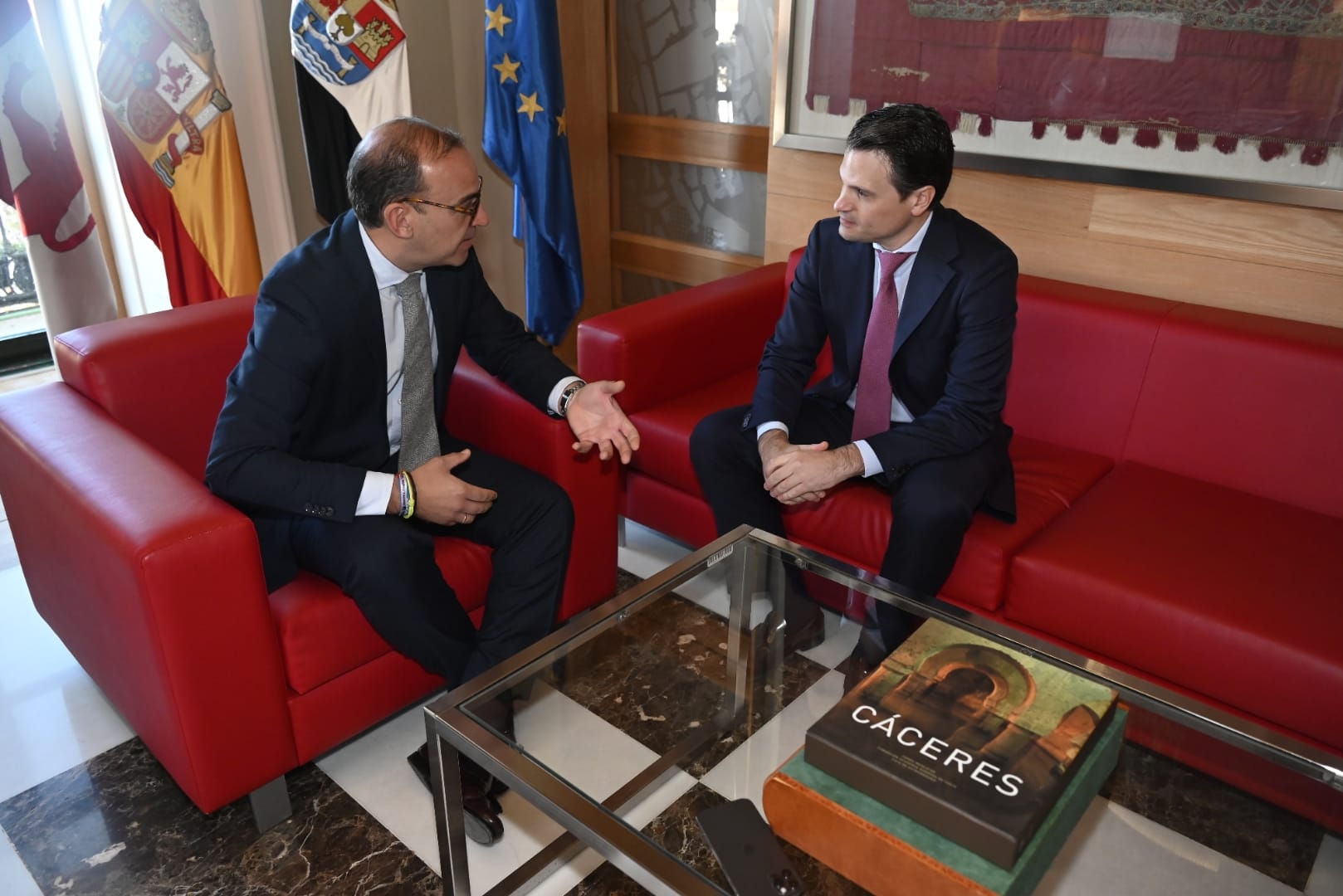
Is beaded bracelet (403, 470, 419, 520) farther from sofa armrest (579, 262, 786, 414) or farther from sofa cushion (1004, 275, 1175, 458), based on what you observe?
sofa cushion (1004, 275, 1175, 458)

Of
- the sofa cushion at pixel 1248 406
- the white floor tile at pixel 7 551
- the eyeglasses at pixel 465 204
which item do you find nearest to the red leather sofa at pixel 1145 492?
the sofa cushion at pixel 1248 406

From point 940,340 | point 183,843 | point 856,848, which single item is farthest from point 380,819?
point 940,340

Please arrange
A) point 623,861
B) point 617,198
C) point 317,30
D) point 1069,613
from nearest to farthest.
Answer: point 623,861 → point 1069,613 → point 317,30 → point 617,198

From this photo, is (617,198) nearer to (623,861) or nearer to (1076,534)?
(1076,534)

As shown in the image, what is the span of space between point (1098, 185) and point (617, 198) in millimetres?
1818

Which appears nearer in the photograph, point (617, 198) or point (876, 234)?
point (876, 234)

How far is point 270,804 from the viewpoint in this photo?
1.71m

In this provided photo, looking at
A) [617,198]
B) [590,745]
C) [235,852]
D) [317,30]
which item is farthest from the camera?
[617,198]

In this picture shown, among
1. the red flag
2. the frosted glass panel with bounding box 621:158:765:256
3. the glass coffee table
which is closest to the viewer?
the glass coffee table

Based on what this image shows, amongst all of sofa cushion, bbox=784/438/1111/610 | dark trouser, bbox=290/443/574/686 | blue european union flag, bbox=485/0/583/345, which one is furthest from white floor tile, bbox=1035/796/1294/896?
blue european union flag, bbox=485/0/583/345

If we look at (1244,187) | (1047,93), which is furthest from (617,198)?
(1244,187)

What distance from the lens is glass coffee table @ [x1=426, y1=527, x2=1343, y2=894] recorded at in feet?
4.01

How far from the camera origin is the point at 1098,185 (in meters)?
2.34

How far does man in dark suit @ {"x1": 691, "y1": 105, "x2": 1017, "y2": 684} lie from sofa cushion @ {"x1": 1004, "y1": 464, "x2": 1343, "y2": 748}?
0.18 meters
